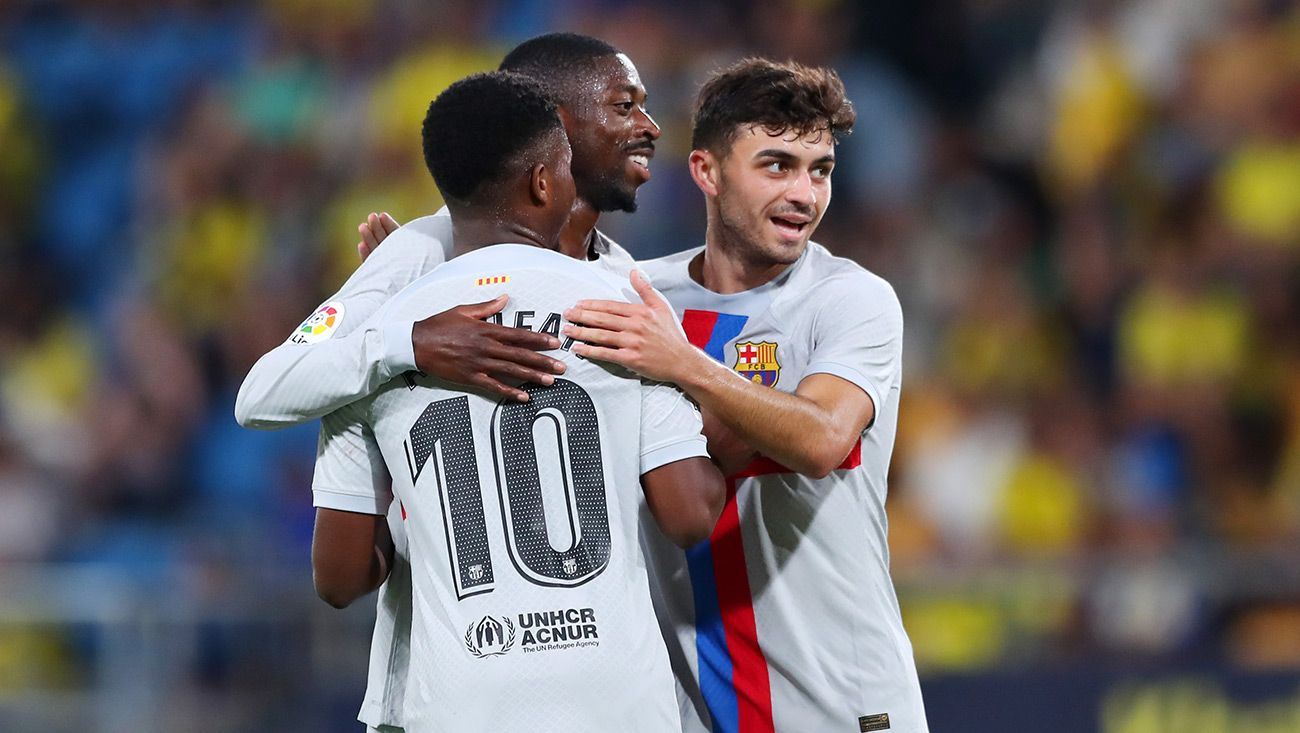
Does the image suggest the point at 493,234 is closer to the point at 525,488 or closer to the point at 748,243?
the point at 525,488

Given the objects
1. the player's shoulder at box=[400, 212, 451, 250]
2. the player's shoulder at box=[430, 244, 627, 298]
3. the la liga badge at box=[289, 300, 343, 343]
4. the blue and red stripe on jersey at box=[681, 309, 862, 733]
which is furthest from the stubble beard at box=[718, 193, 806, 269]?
the la liga badge at box=[289, 300, 343, 343]

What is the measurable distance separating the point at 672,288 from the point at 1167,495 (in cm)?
450

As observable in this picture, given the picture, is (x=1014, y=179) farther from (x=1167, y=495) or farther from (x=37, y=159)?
(x=37, y=159)

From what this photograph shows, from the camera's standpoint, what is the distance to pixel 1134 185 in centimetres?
894

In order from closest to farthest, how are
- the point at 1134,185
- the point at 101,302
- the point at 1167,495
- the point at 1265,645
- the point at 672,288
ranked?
the point at 672,288 < the point at 1265,645 < the point at 1167,495 < the point at 1134,185 < the point at 101,302

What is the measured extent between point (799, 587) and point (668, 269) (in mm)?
839

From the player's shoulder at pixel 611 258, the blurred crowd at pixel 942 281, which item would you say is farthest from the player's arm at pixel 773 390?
the blurred crowd at pixel 942 281

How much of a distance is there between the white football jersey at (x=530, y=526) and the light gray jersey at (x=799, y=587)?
2.34ft

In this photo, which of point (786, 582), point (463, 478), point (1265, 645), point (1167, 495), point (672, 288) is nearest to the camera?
point (463, 478)

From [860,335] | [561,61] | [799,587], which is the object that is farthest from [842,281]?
[561,61]

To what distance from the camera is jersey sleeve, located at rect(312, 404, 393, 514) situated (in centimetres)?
333

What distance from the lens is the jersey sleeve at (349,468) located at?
3334 millimetres

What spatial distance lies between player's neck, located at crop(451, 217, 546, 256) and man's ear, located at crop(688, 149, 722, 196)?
35.7 inches

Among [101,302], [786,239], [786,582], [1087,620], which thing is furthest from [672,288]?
[101,302]
